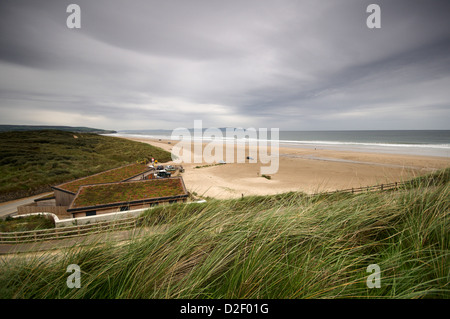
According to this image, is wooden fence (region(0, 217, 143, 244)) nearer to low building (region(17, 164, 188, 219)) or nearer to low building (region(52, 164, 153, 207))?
low building (region(17, 164, 188, 219))

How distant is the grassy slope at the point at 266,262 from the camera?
1413mm

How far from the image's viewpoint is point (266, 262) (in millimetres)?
1618

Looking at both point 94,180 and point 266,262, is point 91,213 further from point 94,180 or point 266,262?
point 266,262

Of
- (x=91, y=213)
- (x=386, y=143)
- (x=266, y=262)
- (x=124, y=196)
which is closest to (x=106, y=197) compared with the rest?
(x=124, y=196)

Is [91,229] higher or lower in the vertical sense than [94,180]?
higher

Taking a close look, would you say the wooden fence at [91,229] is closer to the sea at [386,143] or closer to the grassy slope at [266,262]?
the grassy slope at [266,262]

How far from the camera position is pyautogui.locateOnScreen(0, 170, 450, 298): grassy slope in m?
1.41

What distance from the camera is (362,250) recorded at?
1.91 m

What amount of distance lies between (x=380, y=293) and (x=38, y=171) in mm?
39551

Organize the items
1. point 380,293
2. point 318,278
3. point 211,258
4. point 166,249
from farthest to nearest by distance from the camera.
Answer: point 166,249 → point 211,258 → point 318,278 → point 380,293

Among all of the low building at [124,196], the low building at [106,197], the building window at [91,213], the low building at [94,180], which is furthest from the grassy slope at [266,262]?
the low building at [94,180]
